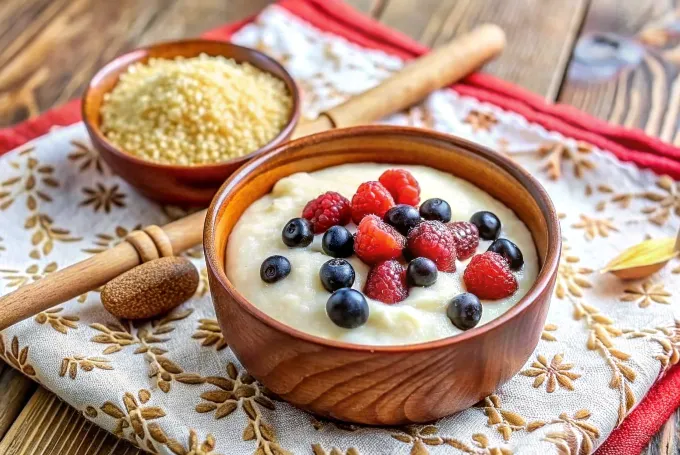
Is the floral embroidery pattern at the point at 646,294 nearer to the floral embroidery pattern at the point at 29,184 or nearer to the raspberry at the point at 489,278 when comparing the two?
the raspberry at the point at 489,278

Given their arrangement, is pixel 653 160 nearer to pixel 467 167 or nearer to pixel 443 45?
pixel 467 167

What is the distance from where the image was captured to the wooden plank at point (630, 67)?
96.5 inches

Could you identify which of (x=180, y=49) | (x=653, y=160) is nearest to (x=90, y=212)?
(x=180, y=49)

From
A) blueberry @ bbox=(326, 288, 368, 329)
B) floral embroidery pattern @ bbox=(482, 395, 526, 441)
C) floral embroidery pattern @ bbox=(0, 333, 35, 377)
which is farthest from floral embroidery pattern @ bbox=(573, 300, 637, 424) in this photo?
→ floral embroidery pattern @ bbox=(0, 333, 35, 377)

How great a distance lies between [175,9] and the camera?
2928mm

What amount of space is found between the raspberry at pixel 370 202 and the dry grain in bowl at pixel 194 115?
1.70ft

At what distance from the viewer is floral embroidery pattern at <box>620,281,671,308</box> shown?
70.9 inches

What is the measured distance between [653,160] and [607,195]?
0.51 ft

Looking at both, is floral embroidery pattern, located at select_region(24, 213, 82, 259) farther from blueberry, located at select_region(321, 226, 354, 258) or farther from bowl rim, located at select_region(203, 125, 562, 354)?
blueberry, located at select_region(321, 226, 354, 258)

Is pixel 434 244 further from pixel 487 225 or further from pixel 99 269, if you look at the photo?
pixel 99 269

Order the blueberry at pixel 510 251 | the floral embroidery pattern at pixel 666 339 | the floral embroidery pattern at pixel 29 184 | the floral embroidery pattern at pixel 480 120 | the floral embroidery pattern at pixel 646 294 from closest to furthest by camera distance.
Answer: the blueberry at pixel 510 251 → the floral embroidery pattern at pixel 666 339 → the floral embroidery pattern at pixel 646 294 → the floral embroidery pattern at pixel 29 184 → the floral embroidery pattern at pixel 480 120

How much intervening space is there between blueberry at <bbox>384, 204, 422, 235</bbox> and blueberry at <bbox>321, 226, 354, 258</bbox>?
0.09m

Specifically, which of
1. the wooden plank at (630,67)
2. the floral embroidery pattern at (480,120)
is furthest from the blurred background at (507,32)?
the floral embroidery pattern at (480,120)

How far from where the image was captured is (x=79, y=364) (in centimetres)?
162
